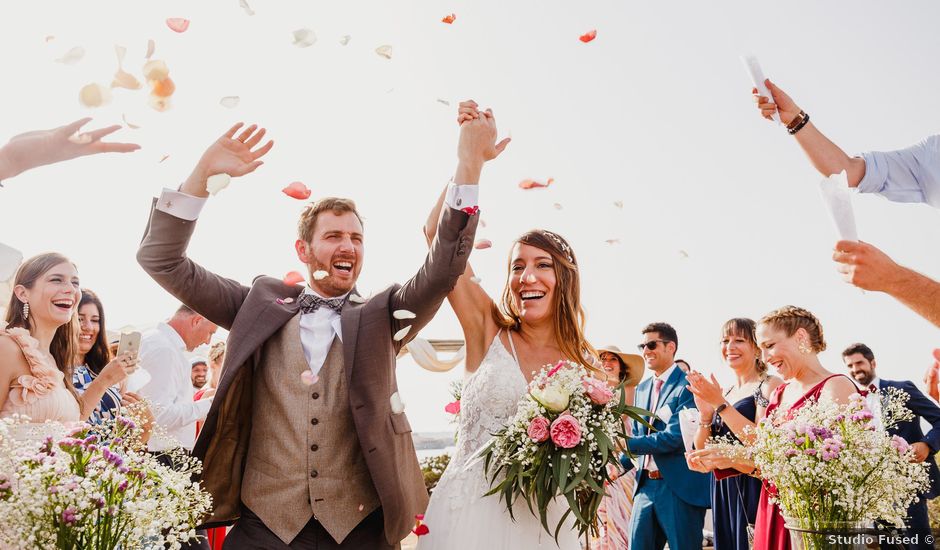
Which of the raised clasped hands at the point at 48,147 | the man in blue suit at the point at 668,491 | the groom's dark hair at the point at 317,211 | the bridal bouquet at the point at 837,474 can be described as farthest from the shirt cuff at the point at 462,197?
the man in blue suit at the point at 668,491

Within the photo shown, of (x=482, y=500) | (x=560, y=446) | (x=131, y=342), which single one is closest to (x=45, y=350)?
(x=131, y=342)

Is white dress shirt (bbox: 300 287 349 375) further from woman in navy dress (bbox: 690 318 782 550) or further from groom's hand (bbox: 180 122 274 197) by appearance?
woman in navy dress (bbox: 690 318 782 550)

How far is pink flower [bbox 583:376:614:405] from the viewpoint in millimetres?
3588

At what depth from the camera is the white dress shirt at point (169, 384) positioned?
5.64m

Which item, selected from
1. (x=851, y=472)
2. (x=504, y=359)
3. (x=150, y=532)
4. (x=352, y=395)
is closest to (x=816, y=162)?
(x=851, y=472)

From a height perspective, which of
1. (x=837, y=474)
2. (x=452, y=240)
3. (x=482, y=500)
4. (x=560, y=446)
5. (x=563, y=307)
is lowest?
(x=482, y=500)

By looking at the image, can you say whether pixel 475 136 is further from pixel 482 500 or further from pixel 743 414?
pixel 743 414

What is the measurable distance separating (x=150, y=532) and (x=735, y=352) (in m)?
5.34

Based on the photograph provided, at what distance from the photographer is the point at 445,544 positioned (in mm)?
3660

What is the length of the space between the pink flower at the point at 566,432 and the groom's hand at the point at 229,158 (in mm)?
1685

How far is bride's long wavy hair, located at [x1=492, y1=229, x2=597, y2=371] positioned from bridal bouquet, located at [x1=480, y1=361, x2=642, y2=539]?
428 mm

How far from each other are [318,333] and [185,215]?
760 mm

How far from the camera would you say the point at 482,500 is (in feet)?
12.2

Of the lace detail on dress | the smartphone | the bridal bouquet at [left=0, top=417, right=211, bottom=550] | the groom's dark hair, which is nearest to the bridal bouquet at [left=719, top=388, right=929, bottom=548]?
the lace detail on dress
